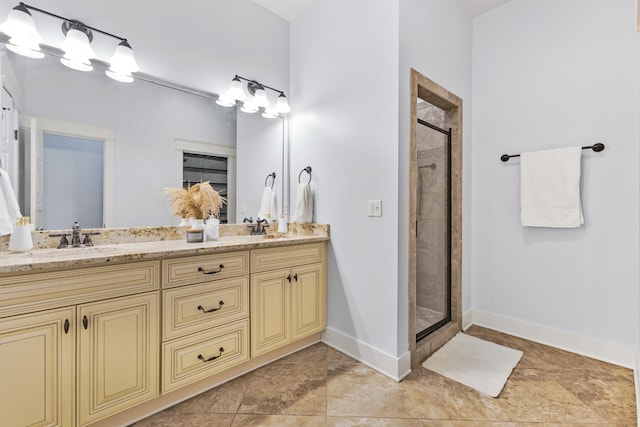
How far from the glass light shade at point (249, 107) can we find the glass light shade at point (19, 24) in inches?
48.9

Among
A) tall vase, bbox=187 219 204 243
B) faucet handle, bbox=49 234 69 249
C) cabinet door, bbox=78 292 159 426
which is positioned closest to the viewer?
cabinet door, bbox=78 292 159 426

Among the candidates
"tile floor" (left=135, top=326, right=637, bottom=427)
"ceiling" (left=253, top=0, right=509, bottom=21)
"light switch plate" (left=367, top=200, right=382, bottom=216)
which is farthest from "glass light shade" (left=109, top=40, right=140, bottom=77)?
"tile floor" (left=135, top=326, right=637, bottom=427)

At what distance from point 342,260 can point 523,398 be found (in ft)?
4.33

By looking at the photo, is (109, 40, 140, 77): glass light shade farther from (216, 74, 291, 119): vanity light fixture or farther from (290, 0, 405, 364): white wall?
(290, 0, 405, 364): white wall

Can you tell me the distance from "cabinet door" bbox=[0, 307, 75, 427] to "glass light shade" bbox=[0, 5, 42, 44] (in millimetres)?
1421

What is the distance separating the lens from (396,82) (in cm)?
187

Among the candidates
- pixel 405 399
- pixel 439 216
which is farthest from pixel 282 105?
pixel 405 399

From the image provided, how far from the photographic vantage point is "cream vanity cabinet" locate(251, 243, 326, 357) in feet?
6.28

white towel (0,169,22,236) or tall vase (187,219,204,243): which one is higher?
white towel (0,169,22,236)

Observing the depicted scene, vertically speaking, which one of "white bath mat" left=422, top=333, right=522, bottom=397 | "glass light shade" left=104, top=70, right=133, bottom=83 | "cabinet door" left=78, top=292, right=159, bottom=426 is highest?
"glass light shade" left=104, top=70, right=133, bottom=83

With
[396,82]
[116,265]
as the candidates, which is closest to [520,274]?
[396,82]

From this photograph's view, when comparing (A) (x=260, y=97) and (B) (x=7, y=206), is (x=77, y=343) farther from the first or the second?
(A) (x=260, y=97)

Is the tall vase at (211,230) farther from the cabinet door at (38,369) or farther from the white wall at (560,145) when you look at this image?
the white wall at (560,145)

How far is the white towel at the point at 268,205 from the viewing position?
8.35 feet
